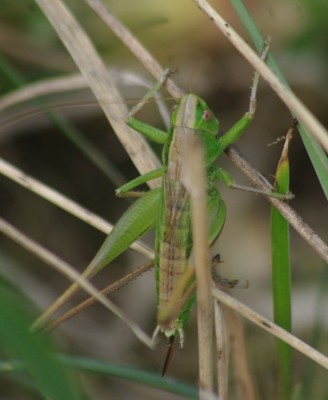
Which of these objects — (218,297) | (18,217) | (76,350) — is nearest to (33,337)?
(218,297)

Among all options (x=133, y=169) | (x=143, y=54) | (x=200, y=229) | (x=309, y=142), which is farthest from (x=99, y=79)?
(x=133, y=169)

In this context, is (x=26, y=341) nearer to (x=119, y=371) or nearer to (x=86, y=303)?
(x=86, y=303)

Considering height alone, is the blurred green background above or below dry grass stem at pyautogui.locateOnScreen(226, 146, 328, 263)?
above

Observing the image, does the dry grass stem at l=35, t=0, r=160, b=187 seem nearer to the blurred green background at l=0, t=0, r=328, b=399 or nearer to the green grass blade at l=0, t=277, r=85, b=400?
the blurred green background at l=0, t=0, r=328, b=399

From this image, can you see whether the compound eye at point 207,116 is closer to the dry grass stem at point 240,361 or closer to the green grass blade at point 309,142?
the green grass blade at point 309,142

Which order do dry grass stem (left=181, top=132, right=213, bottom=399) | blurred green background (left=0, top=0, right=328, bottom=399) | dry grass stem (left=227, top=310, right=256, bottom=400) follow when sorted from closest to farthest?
dry grass stem (left=181, top=132, right=213, bottom=399)
dry grass stem (left=227, top=310, right=256, bottom=400)
blurred green background (left=0, top=0, right=328, bottom=399)

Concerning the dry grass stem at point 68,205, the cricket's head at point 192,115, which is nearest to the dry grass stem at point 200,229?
the dry grass stem at point 68,205

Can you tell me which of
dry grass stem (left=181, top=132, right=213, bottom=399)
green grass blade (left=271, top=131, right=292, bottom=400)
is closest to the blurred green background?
green grass blade (left=271, top=131, right=292, bottom=400)
